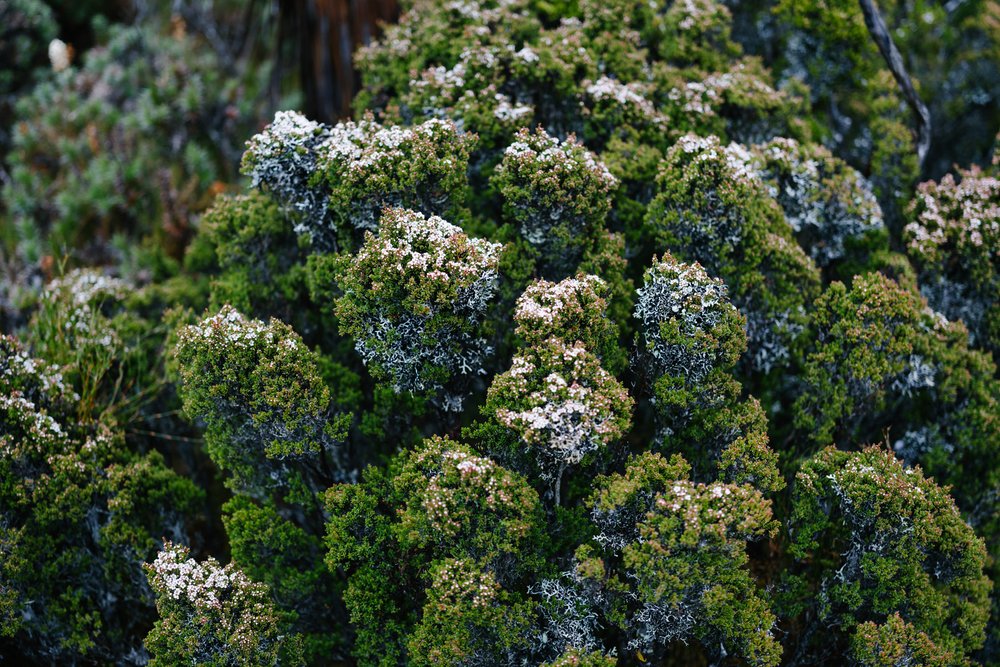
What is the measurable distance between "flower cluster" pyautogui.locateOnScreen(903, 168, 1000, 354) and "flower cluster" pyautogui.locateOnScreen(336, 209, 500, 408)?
557 cm

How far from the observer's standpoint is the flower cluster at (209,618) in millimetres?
8203

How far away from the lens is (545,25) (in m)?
12.4

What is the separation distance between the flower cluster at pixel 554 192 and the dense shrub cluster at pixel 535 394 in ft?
0.14

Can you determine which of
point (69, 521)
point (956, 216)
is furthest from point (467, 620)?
point (956, 216)

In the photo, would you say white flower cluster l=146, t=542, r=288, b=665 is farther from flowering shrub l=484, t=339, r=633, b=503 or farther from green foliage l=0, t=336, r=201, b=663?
flowering shrub l=484, t=339, r=633, b=503

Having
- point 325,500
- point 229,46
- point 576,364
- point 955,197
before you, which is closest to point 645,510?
point 576,364

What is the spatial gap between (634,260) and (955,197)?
3.94m

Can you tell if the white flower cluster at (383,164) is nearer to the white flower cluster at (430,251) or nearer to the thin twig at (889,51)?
the white flower cluster at (430,251)

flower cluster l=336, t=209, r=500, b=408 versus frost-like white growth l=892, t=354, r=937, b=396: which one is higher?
flower cluster l=336, t=209, r=500, b=408

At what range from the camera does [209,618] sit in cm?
820

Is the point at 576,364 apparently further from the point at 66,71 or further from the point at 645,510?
the point at 66,71

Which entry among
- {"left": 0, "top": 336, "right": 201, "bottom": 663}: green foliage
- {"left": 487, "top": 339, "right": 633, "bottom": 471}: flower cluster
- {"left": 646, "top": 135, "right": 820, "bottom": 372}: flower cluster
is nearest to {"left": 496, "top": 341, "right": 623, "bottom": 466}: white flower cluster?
{"left": 487, "top": 339, "right": 633, "bottom": 471}: flower cluster

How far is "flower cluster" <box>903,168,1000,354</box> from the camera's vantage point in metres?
10.4

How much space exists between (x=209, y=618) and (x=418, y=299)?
3483 mm
